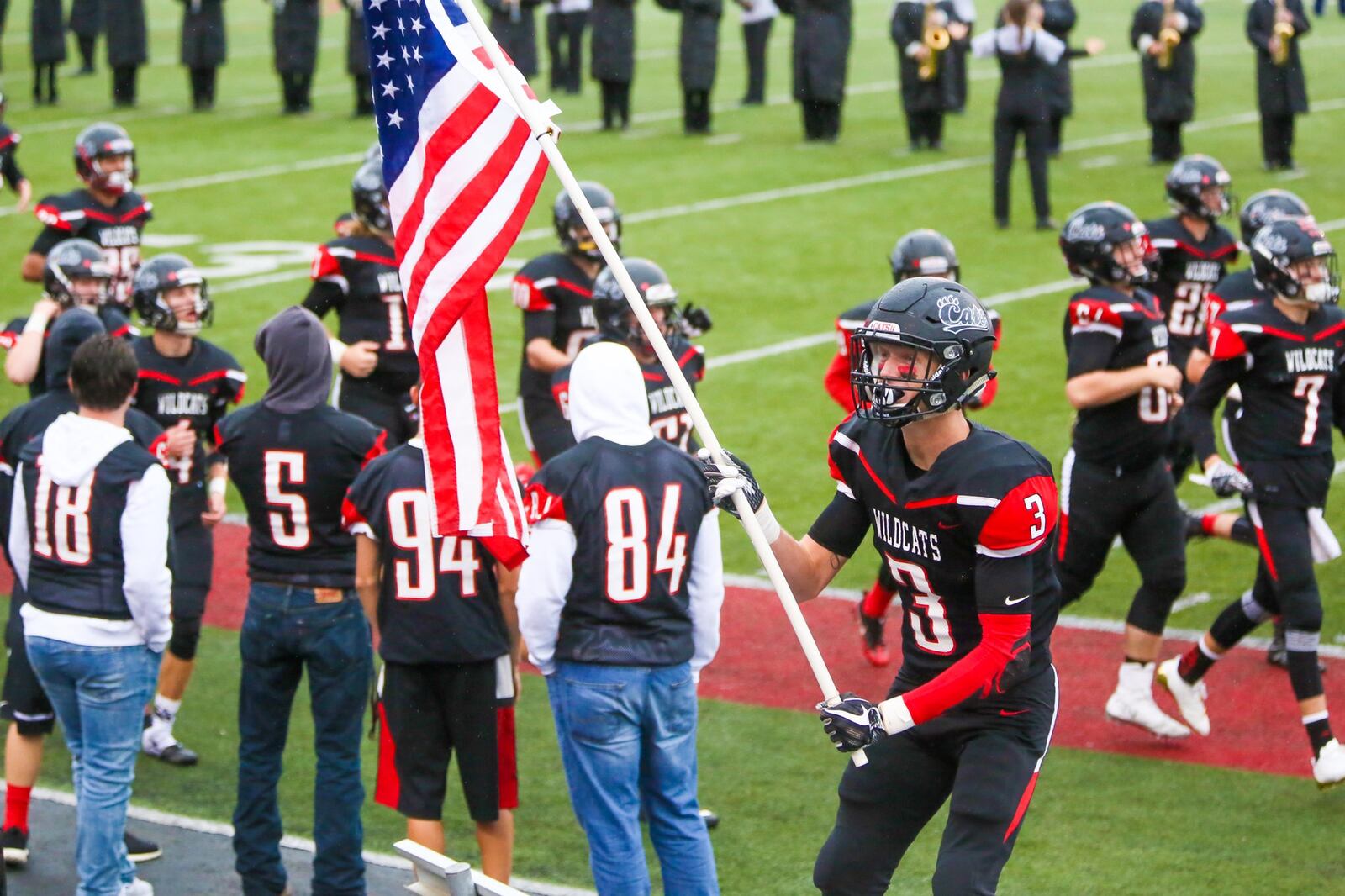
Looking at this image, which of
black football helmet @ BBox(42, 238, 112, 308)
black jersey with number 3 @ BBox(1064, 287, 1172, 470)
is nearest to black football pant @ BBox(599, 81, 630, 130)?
black football helmet @ BBox(42, 238, 112, 308)

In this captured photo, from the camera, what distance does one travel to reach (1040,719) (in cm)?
506

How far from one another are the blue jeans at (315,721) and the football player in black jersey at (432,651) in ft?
0.66

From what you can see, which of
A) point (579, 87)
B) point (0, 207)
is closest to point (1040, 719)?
point (0, 207)

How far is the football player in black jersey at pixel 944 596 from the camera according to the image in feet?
15.9

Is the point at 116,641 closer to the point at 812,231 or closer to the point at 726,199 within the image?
the point at 812,231

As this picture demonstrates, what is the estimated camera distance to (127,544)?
623cm

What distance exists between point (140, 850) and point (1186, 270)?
6.16m

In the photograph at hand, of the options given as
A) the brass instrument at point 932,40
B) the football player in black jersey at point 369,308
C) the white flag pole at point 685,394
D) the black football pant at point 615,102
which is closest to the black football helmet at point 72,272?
the football player in black jersey at point 369,308

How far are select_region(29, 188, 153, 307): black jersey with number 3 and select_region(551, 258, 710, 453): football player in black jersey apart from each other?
374 cm

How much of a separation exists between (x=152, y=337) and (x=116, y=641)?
244 centimetres

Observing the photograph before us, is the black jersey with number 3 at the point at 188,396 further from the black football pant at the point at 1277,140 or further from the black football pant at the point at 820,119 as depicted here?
the black football pant at the point at 820,119

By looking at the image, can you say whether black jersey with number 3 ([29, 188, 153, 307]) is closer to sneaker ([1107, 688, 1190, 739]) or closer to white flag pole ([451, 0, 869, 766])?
sneaker ([1107, 688, 1190, 739])

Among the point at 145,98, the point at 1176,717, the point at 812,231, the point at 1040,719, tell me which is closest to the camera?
the point at 1040,719

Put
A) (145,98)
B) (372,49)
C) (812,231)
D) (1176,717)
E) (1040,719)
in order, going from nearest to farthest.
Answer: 1. (1040,719)
2. (372,49)
3. (1176,717)
4. (812,231)
5. (145,98)
